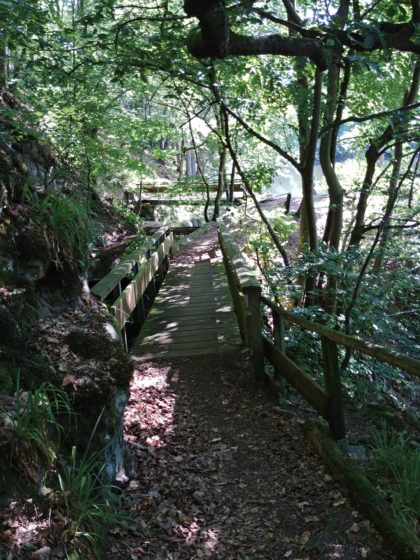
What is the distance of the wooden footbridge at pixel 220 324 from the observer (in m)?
3.70

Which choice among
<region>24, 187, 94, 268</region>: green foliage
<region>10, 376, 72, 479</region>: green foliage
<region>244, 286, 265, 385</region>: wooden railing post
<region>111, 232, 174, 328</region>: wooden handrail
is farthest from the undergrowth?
<region>244, 286, 265, 385</region>: wooden railing post

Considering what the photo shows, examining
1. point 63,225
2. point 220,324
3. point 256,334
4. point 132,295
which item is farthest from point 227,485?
point 220,324

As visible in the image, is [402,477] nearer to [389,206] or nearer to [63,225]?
[63,225]

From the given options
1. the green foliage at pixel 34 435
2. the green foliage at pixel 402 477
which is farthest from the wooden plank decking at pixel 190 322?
the green foliage at pixel 34 435

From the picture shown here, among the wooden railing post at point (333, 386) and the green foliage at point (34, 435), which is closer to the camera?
the green foliage at point (34, 435)

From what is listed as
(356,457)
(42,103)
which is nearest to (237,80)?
(42,103)

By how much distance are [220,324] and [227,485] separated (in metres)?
3.86

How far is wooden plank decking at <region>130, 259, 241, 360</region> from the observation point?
6.49m

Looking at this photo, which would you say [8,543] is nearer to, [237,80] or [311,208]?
[311,208]

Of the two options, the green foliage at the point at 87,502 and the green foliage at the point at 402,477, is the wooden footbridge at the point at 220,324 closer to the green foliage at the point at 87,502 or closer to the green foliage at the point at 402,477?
the green foliage at the point at 402,477

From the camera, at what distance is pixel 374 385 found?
7082mm

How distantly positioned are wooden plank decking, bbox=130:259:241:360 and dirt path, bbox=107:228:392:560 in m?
1.01

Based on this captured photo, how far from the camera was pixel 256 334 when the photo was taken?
5.39 m

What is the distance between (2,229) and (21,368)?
3.82 feet
